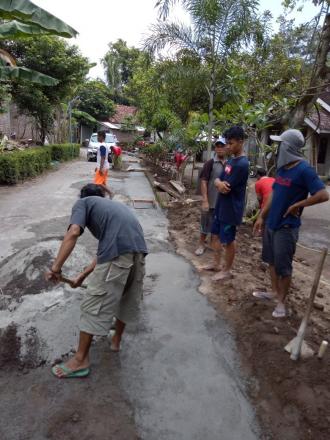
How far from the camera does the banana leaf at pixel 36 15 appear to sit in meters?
6.91

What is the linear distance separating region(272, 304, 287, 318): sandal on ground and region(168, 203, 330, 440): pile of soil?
0.05m

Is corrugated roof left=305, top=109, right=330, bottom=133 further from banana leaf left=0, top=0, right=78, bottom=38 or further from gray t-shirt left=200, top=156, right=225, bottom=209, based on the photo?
gray t-shirt left=200, top=156, right=225, bottom=209

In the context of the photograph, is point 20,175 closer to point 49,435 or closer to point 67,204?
point 67,204

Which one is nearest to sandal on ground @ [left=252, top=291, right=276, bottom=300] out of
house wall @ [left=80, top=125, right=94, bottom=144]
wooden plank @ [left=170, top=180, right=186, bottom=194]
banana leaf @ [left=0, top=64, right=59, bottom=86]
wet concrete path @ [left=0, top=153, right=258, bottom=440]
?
wet concrete path @ [left=0, top=153, right=258, bottom=440]

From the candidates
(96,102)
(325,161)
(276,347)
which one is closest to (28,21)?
(276,347)

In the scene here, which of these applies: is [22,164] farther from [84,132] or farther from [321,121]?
[84,132]

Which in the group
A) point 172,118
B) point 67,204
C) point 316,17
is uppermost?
point 316,17

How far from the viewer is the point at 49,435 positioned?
7.66 feet

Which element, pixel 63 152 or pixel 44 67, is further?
pixel 63 152

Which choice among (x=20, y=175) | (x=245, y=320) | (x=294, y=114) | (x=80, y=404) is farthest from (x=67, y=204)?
(x=80, y=404)

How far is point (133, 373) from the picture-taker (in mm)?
2969

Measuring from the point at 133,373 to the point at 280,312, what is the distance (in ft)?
5.18

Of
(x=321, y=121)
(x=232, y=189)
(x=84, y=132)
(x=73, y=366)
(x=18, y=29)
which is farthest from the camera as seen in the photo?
(x=84, y=132)

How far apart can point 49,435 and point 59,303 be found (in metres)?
1.73
